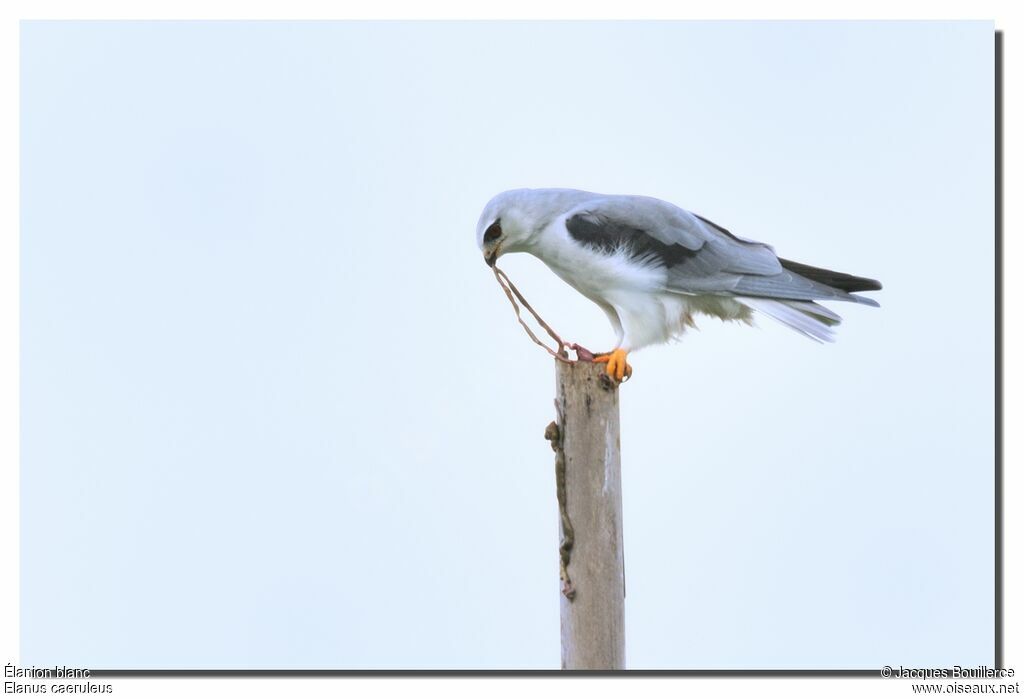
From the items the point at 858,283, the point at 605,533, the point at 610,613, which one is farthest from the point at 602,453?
the point at 858,283

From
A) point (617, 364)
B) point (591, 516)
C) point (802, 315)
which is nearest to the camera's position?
point (591, 516)

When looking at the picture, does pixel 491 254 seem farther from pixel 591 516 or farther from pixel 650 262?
pixel 591 516

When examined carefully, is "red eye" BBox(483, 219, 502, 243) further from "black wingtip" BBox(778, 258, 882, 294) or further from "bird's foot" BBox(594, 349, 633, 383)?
"black wingtip" BBox(778, 258, 882, 294)

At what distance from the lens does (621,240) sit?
171 inches

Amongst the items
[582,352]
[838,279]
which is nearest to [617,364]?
[582,352]

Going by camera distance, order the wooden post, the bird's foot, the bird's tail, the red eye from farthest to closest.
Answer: the red eye, the bird's tail, the bird's foot, the wooden post

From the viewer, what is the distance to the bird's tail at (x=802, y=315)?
4230mm

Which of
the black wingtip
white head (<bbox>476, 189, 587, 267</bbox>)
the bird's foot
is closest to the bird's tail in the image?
the black wingtip

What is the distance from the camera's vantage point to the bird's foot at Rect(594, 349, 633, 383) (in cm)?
393

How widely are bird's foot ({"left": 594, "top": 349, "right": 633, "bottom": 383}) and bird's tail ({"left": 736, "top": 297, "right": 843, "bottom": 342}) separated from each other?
0.67 meters

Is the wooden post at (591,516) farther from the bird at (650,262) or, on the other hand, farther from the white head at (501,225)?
the white head at (501,225)

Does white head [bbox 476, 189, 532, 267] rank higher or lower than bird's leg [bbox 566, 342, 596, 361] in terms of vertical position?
higher

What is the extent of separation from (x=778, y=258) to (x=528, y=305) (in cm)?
126

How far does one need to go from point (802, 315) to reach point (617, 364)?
36.6 inches
